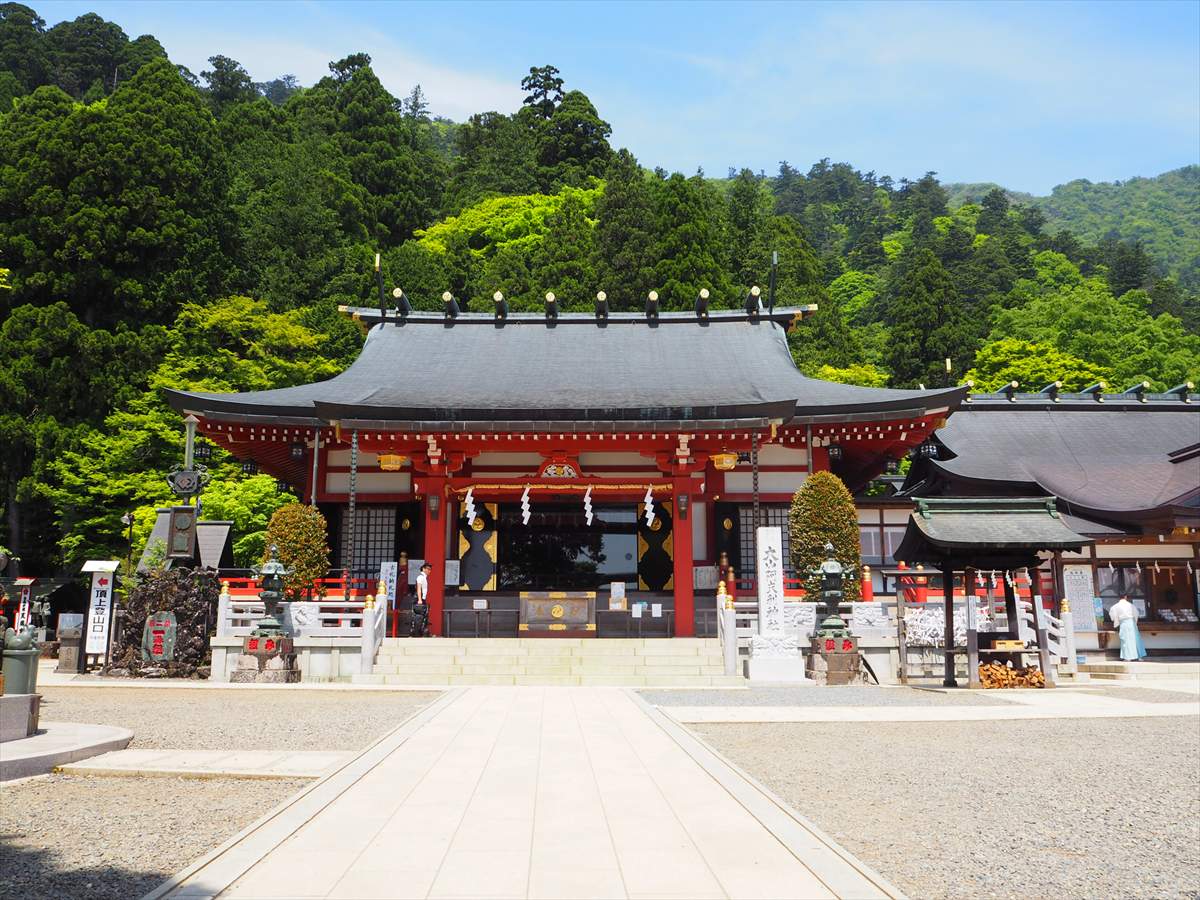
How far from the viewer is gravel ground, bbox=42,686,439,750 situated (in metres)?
8.77

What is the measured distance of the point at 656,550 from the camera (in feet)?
66.5

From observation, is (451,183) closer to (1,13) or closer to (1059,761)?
(1,13)

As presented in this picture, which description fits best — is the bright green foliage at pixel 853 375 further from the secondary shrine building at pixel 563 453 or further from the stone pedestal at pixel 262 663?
the stone pedestal at pixel 262 663

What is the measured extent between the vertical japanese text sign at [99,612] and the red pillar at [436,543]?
19.4 ft

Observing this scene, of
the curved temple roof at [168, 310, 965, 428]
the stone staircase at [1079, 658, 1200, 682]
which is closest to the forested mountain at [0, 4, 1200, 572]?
the curved temple roof at [168, 310, 965, 428]

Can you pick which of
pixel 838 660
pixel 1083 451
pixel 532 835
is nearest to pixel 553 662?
pixel 838 660

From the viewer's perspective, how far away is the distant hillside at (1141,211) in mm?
101581

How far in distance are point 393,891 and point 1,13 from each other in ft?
239

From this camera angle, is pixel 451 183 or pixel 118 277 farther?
pixel 451 183

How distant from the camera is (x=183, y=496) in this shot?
59.2 feet

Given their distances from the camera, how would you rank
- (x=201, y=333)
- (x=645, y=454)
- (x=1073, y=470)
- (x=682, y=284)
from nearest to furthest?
(x=645, y=454), (x=1073, y=470), (x=201, y=333), (x=682, y=284)

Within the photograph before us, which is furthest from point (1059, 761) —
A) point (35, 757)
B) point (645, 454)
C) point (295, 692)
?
point (645, 454)

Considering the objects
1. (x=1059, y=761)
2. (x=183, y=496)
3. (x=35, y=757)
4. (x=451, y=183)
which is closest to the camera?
(x=35, y=757)

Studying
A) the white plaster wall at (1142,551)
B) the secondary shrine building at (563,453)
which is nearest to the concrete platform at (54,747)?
the secondary shrine building at (563,453)
